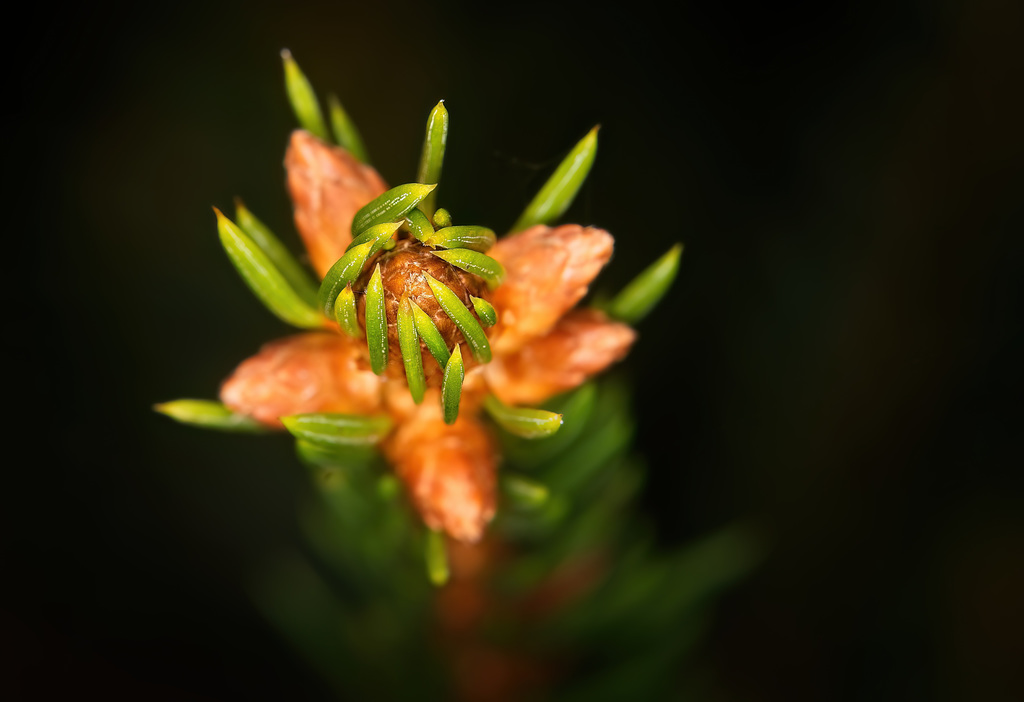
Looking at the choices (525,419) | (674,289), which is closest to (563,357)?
(525,419)

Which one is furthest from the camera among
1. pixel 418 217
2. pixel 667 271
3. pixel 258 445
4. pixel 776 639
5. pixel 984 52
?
pixel 258 445

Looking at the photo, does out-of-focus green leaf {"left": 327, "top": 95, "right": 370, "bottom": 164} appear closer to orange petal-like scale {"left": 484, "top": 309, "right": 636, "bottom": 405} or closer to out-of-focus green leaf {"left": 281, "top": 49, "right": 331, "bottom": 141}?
out-of-focus green leaf {"left": 281, "top": 49, "right": 331, "bottom": 141}

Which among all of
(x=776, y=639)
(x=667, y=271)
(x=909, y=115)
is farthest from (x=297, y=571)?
(x=909, y=115)

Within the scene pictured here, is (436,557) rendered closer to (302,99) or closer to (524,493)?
(524,493)

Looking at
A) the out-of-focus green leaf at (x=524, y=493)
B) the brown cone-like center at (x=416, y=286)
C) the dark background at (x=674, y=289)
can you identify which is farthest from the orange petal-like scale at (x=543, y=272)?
the dark background at (x=674, y=289)

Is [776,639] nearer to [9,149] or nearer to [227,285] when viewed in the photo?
[227,285]

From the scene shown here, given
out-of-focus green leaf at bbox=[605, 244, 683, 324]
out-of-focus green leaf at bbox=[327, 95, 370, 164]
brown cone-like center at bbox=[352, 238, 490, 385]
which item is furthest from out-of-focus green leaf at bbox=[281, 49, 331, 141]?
out-of-focus green leaf at bbox=[605, 244, 683, 324]
